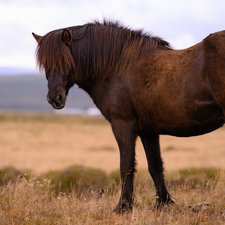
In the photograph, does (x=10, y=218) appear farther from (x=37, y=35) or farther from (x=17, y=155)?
(x=17, y=155)

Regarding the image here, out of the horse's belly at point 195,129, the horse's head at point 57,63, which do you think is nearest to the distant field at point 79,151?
the horse's head at point 57,63

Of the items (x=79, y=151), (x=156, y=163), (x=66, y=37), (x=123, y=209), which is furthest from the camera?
(x=79, y=151)

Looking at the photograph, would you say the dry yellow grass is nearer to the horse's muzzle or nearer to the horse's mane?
the horse's muzzle

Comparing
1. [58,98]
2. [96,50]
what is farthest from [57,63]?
[96,50]

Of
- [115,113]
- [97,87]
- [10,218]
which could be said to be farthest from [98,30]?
[10,218]

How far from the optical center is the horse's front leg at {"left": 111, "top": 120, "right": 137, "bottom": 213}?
4.65 metres

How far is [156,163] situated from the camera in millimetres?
Answer: 5297

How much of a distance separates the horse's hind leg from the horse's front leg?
0.61 meters

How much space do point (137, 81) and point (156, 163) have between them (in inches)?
62.6

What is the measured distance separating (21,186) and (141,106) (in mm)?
2948

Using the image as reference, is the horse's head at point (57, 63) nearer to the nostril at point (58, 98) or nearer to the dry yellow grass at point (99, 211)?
the nostril at point (58, 98)

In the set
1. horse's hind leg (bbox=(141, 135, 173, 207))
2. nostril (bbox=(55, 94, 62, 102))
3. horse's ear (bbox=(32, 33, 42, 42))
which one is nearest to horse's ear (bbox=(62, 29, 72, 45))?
horse's ear (bbox=(32, 33, 42, 42))

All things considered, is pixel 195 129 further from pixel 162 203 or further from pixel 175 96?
pixel 162 203

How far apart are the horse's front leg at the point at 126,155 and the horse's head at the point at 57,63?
0.98m
